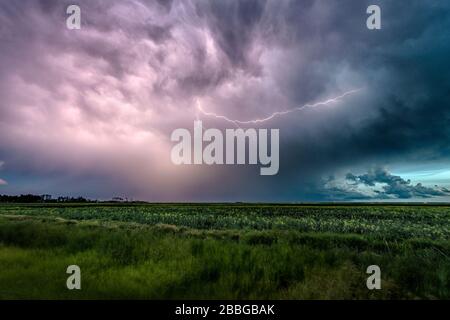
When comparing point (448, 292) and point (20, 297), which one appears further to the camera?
point (448, 292)

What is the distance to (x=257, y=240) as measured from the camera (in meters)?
17.5

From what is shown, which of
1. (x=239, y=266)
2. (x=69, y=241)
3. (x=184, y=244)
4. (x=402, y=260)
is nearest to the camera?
(x=239, y=266)

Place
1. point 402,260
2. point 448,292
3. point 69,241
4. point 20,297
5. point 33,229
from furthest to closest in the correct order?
1. point 33,229
2. point 69,241
3. point 402,260
4. point 448,292
5. point 20,297
